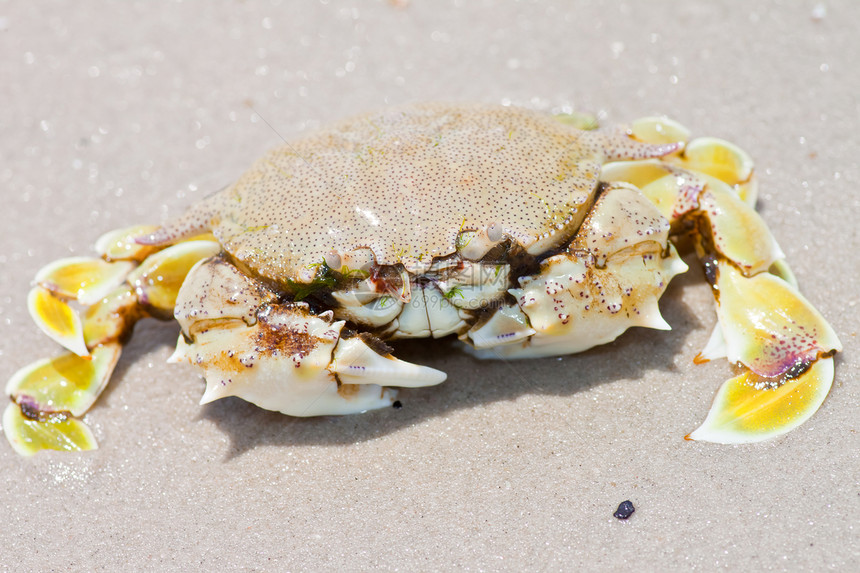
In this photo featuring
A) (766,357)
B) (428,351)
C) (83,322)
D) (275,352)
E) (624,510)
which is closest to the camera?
(624,510)

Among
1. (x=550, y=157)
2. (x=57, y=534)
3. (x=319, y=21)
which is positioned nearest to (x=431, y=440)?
(x=550, y=157)

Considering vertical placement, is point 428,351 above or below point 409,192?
below

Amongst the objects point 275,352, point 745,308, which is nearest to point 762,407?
point 745,308

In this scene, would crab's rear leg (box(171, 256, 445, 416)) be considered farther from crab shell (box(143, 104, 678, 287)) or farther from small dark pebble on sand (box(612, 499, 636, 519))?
small dark pebble on sand (box(612, 499, 636, 519))

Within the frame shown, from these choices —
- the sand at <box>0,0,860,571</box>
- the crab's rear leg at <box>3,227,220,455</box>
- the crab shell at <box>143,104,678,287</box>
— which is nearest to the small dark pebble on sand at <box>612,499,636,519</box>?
the sand at <box>0,0,860,571</box>

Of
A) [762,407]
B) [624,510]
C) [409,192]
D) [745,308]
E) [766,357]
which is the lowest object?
[624,510]

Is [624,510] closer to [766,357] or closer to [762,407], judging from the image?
[762,407]

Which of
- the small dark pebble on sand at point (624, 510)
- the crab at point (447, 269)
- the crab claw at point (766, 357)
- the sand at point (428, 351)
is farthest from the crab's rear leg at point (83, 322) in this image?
the crab claw at point (766, 357)
